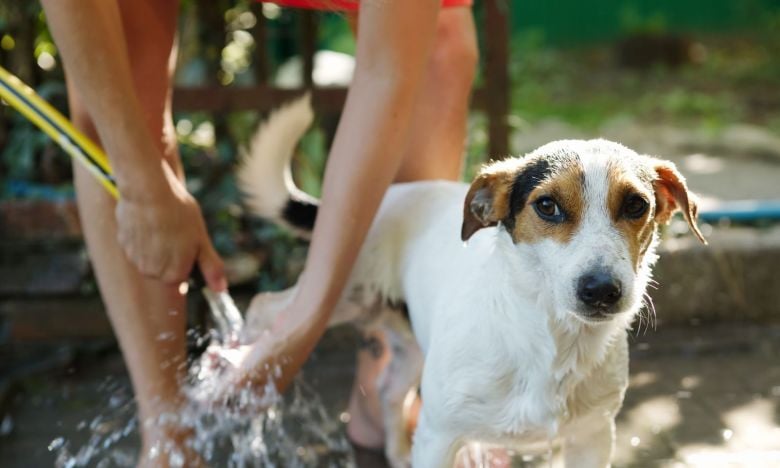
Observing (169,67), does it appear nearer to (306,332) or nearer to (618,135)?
(306,332)

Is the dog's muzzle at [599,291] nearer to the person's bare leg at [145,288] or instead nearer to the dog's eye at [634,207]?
the dog's eye at [634,207]

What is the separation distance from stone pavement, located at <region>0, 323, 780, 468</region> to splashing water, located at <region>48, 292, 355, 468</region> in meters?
0.04

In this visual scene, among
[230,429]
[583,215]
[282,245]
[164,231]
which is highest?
[583,215]

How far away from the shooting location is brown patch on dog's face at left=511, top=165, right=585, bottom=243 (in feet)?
→ 6.84

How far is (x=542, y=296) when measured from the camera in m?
2.18

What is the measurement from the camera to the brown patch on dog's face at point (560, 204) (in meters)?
2.08

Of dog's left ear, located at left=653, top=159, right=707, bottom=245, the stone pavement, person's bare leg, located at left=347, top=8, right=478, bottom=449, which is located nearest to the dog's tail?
person's bare leg, located at left=347, top=8, right=478, bottom=449

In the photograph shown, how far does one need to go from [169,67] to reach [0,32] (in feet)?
5.81

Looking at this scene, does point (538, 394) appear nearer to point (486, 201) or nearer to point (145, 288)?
point (486, 201)

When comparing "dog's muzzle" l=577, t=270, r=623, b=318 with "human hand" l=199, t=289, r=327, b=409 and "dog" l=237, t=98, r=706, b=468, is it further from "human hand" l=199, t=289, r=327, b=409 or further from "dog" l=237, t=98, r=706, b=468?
"human hand" l=199, t=289, r=327, b=409

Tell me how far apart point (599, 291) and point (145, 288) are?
4.25ft

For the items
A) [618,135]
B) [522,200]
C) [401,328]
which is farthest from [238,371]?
[618,135]

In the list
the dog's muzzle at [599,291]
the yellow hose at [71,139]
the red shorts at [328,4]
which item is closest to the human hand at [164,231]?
the yellow hose at [71,139]

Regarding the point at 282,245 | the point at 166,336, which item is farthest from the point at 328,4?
the point at 282,245
